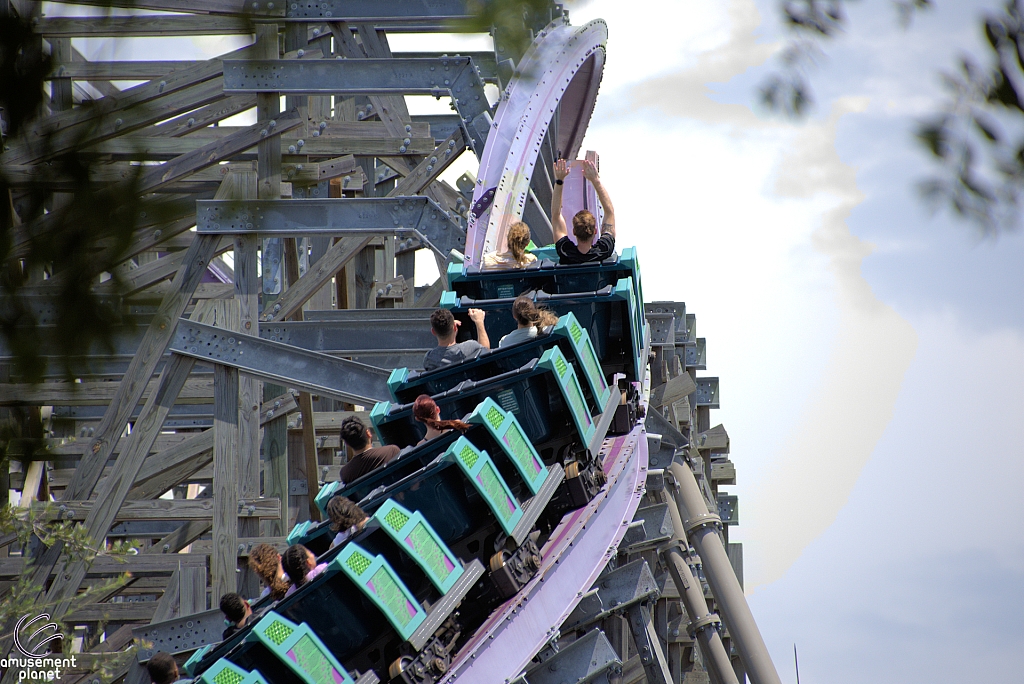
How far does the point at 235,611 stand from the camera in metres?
6.44

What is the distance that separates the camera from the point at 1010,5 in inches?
112

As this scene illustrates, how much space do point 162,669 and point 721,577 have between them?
6164mm

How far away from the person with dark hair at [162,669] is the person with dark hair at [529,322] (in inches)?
98.6

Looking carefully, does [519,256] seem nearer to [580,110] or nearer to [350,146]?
[350,146]

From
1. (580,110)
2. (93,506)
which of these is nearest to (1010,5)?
(93,506)

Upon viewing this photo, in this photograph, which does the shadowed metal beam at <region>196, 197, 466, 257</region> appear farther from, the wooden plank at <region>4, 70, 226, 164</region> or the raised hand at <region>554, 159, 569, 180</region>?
the wooden plank at <region>4, 70, 226, 164</region>

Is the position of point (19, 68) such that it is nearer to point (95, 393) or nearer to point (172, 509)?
point (172, 509)

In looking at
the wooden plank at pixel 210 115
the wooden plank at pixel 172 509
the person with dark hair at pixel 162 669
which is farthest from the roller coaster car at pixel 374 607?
the wooden plank at pixel 210 115

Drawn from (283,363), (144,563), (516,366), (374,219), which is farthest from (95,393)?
(516,366)

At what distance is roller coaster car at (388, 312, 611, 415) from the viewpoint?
725 centimetres

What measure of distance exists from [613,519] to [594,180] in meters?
2.67

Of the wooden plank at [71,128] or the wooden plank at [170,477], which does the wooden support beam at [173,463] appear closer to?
the wooden plank at [170,477]

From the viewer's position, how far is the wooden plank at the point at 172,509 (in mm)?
8700
